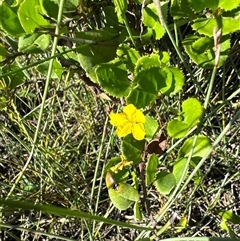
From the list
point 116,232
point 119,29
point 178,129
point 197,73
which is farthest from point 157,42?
point 116,232

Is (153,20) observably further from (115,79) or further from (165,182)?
(165,182)

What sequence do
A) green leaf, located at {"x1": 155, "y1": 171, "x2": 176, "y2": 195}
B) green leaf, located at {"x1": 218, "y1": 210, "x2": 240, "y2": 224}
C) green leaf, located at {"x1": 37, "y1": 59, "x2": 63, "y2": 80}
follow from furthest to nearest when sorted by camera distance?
green leaf, located at {"x1": 218, "y1": 210, "x2": 240, "y2": 224}, green leaf, located at {"x1": 37, "y1": 59, "x2": 63, "y2": 80}, green leaf, located at {"x1": 155, "y1": 171, "x2": 176, "y2": 195}

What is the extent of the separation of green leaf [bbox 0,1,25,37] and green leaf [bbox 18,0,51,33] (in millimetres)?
29

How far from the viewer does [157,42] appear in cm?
106

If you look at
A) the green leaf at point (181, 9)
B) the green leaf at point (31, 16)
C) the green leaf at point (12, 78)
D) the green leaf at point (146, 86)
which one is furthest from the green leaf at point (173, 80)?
the green leaf at point (12, 78)

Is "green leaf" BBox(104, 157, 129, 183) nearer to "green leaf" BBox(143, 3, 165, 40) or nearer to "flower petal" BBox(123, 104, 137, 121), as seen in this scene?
"flower petal" BBox(123, 104, 137, 121)

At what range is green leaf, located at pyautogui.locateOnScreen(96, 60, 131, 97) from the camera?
0.72 metres

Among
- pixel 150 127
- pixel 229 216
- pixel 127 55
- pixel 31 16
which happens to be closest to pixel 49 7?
pixel 31 16

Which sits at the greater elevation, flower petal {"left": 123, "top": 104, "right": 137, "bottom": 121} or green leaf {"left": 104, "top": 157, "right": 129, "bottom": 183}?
flower petal {"left": 123, "top": 104, "right": 137, "bottom": 121}

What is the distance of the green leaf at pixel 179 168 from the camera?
788mm

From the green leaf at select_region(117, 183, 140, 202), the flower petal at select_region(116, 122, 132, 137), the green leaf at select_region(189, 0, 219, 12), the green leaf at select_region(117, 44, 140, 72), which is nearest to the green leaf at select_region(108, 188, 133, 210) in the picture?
the green leaf at select_region(117, 183, 140, 202)

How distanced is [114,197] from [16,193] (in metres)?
0.49

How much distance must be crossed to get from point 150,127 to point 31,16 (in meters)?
0.26

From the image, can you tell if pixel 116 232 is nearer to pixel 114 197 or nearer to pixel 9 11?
pixel 114 197
